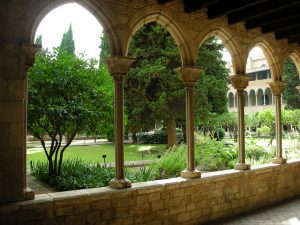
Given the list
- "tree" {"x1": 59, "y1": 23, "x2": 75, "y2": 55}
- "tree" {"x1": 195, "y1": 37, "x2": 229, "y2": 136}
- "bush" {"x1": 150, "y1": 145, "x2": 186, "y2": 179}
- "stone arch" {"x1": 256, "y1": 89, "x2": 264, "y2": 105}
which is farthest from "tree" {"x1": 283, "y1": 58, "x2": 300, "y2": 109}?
"tree" {"x1": 59, "y1": 23, "x2": 75, "y2": 55}

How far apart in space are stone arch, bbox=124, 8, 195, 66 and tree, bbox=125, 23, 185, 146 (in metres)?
5.95

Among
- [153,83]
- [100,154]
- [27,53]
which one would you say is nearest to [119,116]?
[27,53]

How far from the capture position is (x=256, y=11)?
15.7 ft

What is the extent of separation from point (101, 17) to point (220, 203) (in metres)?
3.26

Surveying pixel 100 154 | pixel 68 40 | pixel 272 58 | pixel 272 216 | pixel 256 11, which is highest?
pixel 68 40

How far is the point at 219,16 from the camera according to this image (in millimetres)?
4840

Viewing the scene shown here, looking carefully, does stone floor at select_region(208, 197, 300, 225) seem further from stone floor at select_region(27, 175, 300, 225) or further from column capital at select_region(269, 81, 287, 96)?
column capital at select_region(269, 81, 287, 96)

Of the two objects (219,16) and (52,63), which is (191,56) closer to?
(219,16)

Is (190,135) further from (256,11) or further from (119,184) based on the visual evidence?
(256,11)

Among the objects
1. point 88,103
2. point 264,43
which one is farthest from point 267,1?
point 88,103

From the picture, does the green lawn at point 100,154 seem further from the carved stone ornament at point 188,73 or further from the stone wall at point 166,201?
the carved stone ornament at point 188,73

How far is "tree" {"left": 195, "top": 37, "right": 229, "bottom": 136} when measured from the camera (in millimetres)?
11383

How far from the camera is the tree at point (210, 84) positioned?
11.4 meters

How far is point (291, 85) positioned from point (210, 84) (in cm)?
1144
